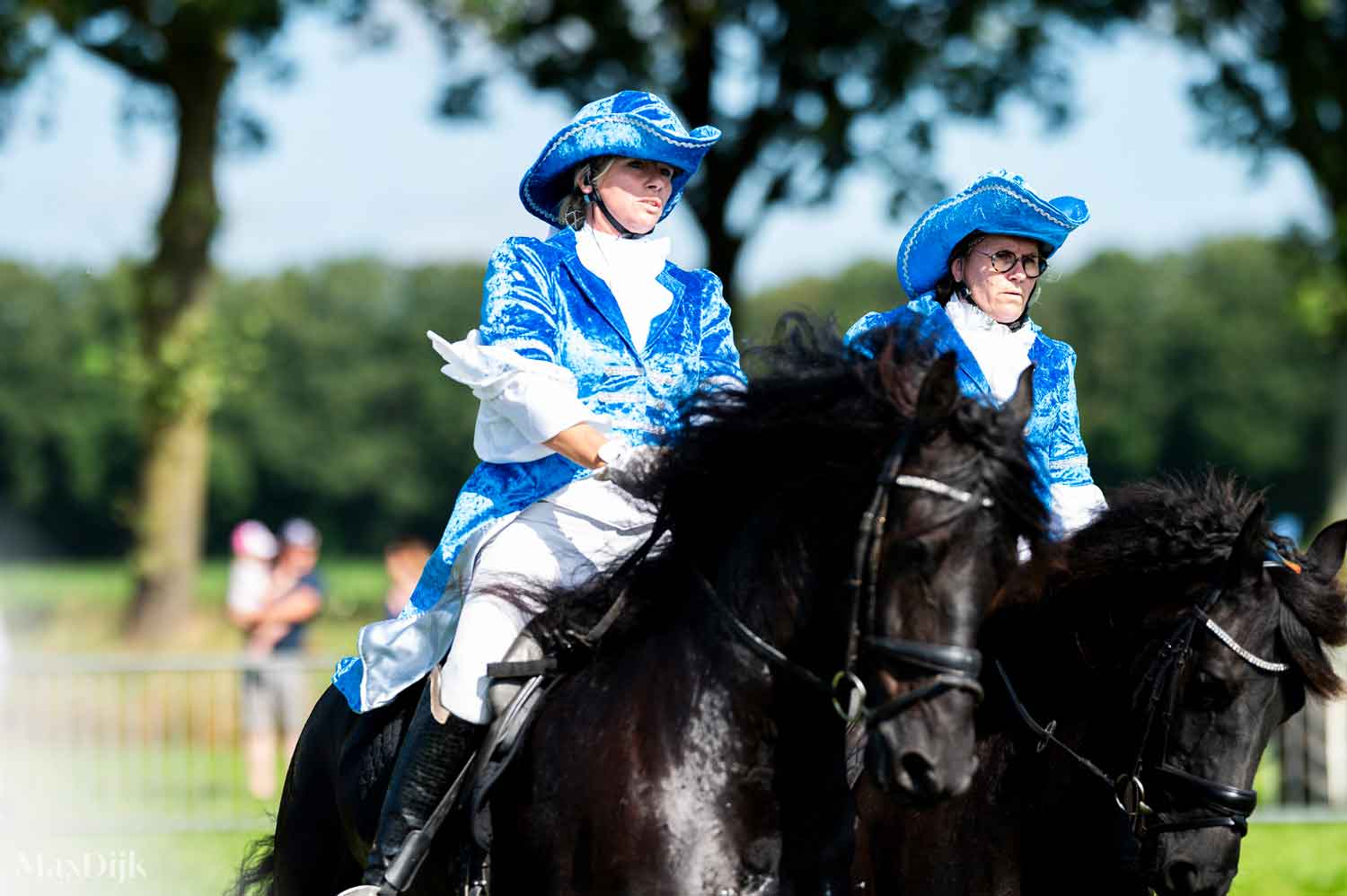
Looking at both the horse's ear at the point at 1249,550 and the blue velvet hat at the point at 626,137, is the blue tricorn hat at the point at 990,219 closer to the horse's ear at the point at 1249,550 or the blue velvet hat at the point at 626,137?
the blue velvet hat at the point at 626,137

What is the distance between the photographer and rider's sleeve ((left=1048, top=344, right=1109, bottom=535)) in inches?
213

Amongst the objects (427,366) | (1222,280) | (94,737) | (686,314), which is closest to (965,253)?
(686,314)

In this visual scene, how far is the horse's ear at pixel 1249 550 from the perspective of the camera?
15.4ft

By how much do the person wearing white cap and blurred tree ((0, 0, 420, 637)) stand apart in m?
17.2

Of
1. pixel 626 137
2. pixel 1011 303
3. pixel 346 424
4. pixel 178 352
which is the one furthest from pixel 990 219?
pixel 346 424

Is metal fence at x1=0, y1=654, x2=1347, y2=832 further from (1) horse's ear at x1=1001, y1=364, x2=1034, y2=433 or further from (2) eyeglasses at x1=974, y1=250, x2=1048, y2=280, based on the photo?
(1) horse's ear at x1=1001, y1=364, x2=1034, y2=433

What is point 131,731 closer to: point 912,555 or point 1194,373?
point 912,555

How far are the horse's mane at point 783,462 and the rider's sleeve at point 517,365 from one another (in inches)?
13.6

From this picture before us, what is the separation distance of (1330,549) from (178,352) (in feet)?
60.1

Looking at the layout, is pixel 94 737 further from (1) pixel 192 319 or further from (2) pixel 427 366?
(2) pixel 427 366

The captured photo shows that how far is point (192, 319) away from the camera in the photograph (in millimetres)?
21562

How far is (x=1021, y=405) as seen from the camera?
150 inches

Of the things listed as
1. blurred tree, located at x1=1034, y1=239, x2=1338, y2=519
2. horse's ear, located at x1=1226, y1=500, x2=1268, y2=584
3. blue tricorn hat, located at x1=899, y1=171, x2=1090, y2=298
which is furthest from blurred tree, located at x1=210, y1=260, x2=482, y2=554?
horse's ear, located at x1=1226, y1=500, x2=1268, y2=584

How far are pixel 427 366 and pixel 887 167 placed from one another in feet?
198
